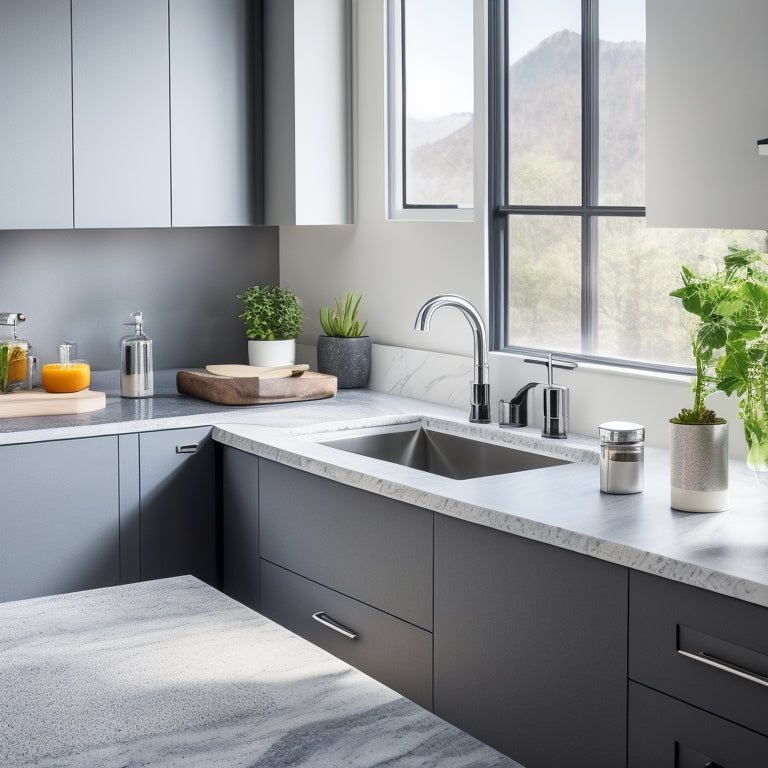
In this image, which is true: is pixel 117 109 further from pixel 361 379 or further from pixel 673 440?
pixel 673 440

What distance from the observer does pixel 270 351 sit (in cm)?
376

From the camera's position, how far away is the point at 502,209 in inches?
129

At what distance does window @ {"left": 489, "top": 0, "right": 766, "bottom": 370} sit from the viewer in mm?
2811

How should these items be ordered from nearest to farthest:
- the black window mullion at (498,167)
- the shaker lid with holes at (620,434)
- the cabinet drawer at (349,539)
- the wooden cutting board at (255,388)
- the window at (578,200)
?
the shaker lid with holes at (620,434), the cabinet drawer at (349,539), the window at (578,200), the black window mullion at (498,167), the wooden cutting board at (255,388)

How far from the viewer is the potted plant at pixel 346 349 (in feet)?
12.3

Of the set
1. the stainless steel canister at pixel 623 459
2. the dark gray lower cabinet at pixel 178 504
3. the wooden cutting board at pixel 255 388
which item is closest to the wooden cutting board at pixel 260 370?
the wooden cutting board at pixel 255 388

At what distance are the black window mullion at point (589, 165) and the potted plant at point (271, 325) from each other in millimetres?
1136

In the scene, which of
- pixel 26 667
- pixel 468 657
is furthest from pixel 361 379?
pixel 26 667

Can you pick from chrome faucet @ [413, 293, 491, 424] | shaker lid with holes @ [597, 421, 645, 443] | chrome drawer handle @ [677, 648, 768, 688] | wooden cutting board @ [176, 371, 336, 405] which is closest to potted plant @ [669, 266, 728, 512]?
shaker lid with holes @ [597, 421, 645, 443]

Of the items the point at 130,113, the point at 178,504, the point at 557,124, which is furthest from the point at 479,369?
the point at 130,113

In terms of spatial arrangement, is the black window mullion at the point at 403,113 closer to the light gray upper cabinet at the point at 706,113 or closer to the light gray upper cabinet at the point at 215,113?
the light gray upper cabinet at the point at 215,113

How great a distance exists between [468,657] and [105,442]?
1.30 metres

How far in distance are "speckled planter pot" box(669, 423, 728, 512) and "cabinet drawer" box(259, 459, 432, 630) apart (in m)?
0.54

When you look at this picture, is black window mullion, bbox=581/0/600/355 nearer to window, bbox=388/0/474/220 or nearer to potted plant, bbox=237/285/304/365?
window, bbox=388/0/474/220
